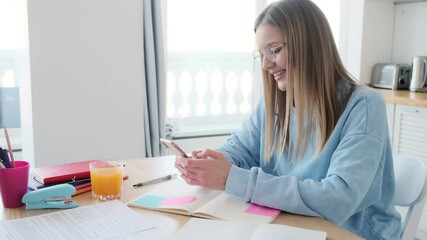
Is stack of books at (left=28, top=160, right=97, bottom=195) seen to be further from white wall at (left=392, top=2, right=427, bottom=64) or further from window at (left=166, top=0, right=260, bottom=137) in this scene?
white wall at (left=392, top=2, right=427, bottom=64)

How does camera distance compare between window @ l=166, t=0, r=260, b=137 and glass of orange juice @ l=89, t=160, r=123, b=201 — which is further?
window @ l=166, t=0, r=260, b=137

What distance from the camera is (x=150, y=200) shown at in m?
1.08

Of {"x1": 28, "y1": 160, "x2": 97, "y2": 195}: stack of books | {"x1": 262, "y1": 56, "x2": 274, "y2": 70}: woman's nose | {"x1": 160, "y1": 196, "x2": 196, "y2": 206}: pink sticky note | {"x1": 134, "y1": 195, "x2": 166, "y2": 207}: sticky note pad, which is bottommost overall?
{"x1": 134, "y1": 195, "x2": 166, "y2": 207}: sticky note pad

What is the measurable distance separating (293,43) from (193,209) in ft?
1.66

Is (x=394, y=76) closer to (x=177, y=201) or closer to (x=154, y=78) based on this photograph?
(x=154, y=78)

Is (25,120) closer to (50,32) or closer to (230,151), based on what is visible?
(50,32)

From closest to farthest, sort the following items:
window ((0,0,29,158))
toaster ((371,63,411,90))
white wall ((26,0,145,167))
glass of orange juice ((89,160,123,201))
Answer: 1. glass of orange juice ((89,160,123,201))
2. white wall ((26,0,145,167))
3. window ((0,0,29,158))
4. toaster ((371,63,411,90))

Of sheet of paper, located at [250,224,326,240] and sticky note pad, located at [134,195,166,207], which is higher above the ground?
sticky note pad, located at [134,195,166,207]

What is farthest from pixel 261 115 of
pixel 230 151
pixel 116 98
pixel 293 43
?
pixel 116 98

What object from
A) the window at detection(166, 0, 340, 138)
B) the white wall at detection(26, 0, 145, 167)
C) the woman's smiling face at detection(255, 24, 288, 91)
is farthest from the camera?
the window at detection(166, 0, 340, 138)

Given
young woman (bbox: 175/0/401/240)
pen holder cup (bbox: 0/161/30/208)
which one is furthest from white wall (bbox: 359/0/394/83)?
pen holder cup (bbox: 0/161/30/208)

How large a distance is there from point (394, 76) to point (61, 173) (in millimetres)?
2615

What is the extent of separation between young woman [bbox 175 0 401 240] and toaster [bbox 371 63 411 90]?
209cm

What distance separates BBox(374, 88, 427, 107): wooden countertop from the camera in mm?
2560
